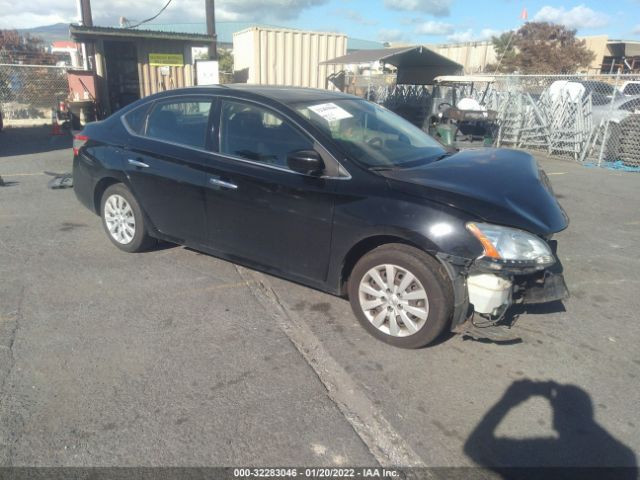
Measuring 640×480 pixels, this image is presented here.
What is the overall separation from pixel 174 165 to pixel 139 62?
41.4 feet

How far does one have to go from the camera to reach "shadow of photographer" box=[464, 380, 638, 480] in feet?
7.43

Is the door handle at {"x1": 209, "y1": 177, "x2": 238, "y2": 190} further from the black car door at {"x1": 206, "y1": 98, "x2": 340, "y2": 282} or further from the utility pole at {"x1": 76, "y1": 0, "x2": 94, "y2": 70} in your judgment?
the utility pole at {"x1": 76, "y1": 0, "x2": 94, "y2": 70}

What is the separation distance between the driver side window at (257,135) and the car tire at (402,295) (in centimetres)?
100

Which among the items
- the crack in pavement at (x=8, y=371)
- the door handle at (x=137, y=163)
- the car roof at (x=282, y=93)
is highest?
the car roof at (x=282, y=93)

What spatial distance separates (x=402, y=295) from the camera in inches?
123

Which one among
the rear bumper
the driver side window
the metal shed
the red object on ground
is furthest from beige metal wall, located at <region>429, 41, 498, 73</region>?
the driver side window

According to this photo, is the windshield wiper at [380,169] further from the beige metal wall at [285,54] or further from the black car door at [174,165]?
the beige metal wall at [285,54]

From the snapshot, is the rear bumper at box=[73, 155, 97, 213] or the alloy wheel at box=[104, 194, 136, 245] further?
the rear bumper at box=[73, 155, 97, 213]

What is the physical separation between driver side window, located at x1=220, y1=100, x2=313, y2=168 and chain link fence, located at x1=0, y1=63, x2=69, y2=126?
46.8 ft

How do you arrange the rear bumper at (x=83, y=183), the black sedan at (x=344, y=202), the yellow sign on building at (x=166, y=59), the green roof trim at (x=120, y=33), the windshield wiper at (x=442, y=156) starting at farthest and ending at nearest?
1. the yellow sign on building at (x=166, y=59)
2. the green roof trim at (x=120, y=33)
3. the rear bumper at (x=83, y=183)
4. the windshield wiper at (x=442, y=156)
5. the black sedan at (x=344, y=202)

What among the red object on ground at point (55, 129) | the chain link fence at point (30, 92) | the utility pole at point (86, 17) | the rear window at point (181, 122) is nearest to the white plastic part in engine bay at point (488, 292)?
the rear window at point (181, 122)

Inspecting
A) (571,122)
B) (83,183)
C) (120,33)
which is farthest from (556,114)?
(120,33)

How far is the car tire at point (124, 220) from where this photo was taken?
454 cm

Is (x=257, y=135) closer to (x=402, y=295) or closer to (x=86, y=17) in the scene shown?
(x=402, y=295)
